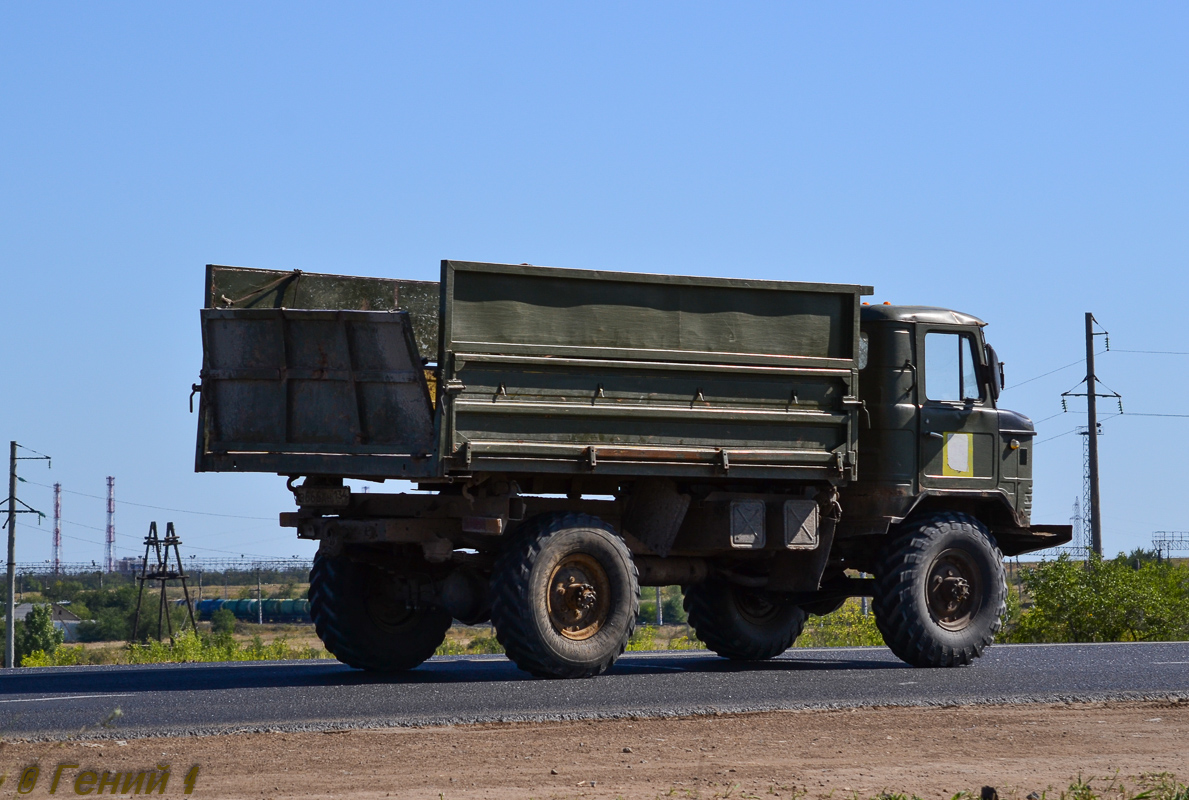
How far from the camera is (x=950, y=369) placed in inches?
545

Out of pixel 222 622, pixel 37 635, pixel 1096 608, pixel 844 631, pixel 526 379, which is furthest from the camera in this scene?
pixel 222 622

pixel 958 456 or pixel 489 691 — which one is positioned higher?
pixel 958 456

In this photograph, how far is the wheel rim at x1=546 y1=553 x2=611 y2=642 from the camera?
11656 millimetres

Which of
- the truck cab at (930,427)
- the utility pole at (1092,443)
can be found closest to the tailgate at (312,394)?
the truck cab at (930,427)

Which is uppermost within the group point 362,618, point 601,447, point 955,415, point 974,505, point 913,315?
point 913,315

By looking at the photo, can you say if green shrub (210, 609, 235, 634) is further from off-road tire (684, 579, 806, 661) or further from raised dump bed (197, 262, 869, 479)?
raised dump bed (197, 262, 869, 479)

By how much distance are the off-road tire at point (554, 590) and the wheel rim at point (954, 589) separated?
3.04 meters

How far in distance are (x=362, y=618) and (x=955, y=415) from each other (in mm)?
5769

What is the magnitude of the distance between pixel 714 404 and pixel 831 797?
18.7ft

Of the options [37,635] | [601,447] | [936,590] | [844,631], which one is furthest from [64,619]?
[601,447]

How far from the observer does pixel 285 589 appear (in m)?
107

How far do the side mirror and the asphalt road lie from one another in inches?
103

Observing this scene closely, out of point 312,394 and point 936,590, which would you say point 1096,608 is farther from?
point 312,394

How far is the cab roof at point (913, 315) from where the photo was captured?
13.6 metres
